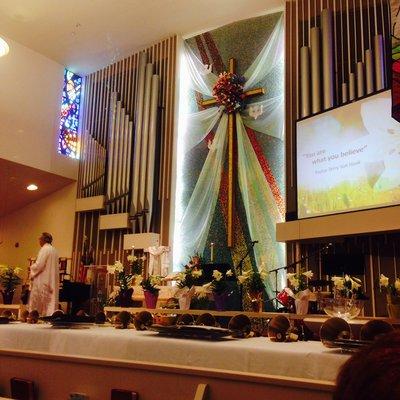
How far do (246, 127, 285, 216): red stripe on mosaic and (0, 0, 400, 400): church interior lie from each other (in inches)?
0.7

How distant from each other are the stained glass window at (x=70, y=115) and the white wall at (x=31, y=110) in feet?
0.66

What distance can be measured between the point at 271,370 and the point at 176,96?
7394 millimetres

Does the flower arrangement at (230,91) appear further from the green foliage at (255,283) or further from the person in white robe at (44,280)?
the green foliage at (255,283)

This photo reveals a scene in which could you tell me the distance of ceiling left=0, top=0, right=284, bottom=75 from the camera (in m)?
7.44

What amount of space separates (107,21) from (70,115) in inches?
85.6

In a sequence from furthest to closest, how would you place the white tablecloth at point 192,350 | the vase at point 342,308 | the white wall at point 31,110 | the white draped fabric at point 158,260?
the white wall at point 31,110 → the white draped fabric at point 158,260 → the vase at point 342,308 → the white tablecloth at point 192,350

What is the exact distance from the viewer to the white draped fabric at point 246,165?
6.87 meters

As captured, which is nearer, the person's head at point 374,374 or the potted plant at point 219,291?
the person's head at point 374,374

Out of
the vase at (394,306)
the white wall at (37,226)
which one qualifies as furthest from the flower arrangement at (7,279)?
the vase at (394,306)

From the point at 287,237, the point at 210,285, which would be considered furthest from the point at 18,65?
the point at 210,285

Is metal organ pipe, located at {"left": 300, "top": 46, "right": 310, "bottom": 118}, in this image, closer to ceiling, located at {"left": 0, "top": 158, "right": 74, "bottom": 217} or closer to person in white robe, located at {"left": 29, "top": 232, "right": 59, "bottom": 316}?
person in white robe, located at {"left": 29, "top": 232, "right": 59, "bottom": 316}

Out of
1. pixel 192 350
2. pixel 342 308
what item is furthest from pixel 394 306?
pixel 192 350

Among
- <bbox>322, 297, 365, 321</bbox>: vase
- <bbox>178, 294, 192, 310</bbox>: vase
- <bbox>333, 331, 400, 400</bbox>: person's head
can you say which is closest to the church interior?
<bbox>178, 294, 192, 310</bbox>: vase

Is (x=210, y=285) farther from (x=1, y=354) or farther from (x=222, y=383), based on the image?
(x=222, y=383)
